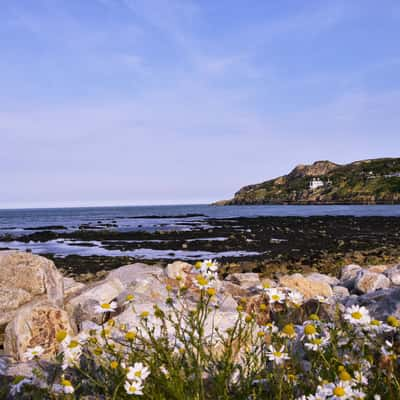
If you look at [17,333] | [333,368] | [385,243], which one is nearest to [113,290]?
[17,333]

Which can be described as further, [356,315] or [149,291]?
[149,291]

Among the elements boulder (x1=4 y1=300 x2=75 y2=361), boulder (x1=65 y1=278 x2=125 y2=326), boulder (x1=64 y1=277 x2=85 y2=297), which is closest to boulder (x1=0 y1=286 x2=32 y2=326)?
boulder (x1=65 y1=278 x2=125 y2=326)

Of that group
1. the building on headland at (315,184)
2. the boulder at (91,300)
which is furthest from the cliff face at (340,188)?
the boulder at (91,300)

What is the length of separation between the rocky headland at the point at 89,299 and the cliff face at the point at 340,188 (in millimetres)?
119992

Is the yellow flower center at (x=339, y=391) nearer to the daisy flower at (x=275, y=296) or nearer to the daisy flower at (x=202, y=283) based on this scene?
the daisy flower at (x=275, y=296)

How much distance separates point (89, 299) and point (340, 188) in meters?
147

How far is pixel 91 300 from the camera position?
25.1 feet

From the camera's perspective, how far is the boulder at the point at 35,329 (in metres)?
5.69

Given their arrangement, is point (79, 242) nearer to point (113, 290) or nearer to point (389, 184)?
point (113, 290)

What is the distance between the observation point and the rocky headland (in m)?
5.33

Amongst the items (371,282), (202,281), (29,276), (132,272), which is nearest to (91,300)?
(29,276)

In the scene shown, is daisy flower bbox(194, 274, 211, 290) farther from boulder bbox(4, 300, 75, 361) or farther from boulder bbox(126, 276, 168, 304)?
boulder bbox(126, 276, 168, 304)

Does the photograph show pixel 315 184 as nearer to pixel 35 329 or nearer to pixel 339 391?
pixel 35 329

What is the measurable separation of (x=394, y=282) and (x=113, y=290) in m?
7.66
